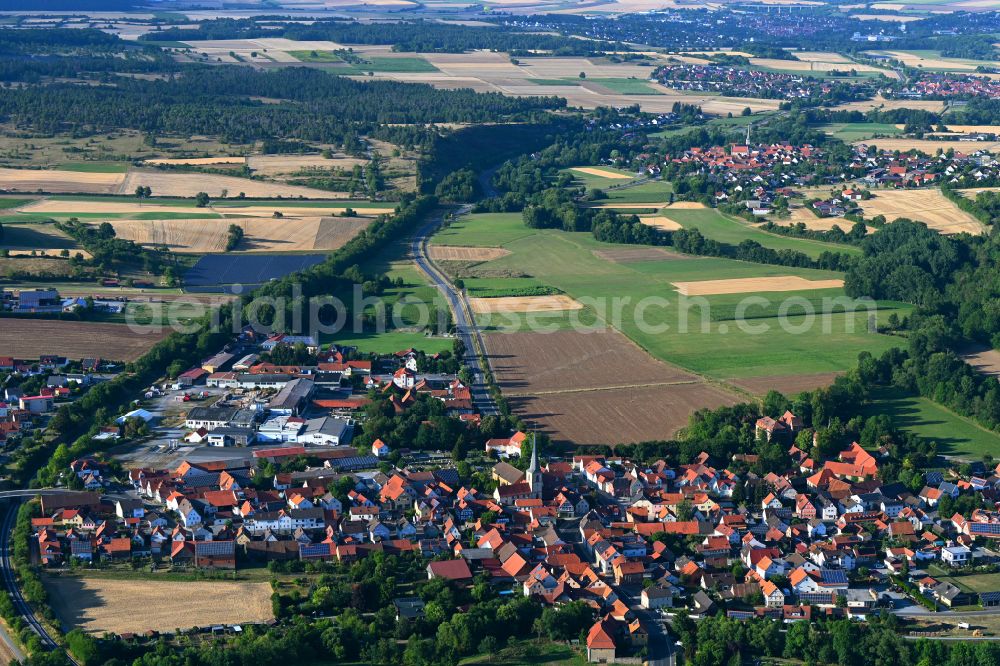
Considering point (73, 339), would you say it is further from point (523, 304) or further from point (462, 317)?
point (523, 304)

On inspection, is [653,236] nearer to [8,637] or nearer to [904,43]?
[8,637]

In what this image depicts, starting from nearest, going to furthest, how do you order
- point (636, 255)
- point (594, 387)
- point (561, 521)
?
1. point (561, 521)
2. point (594, 387)
3. point (636, 255)

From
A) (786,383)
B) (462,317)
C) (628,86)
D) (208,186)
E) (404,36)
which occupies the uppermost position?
(786,383)

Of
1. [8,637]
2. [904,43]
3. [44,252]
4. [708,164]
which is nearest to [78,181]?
[44,252]

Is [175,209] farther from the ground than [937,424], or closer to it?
closer to it

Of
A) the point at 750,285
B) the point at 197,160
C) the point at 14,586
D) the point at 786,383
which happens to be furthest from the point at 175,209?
the point at 14,586

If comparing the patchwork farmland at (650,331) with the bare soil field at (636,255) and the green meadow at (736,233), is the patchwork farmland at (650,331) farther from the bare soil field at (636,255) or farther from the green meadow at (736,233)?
the green meadow at (736,233)
